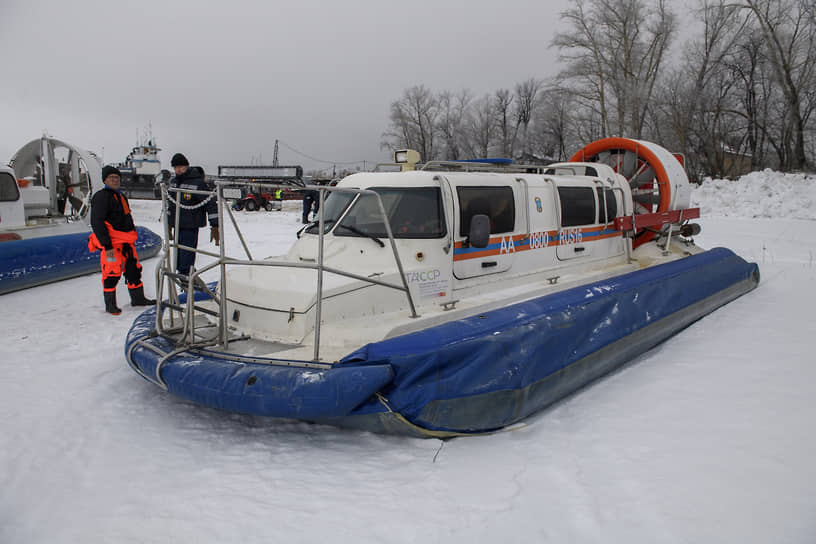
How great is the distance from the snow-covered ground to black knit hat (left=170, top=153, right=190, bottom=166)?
2.54 metres

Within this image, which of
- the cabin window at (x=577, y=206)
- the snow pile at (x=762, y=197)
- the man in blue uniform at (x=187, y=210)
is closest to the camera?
the cabin window at (x=577, y=206)

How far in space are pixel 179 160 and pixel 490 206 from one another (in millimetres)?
3909

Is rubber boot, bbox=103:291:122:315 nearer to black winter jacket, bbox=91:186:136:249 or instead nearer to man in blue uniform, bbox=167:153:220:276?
black winter jacket, bbox=91:186:136:249

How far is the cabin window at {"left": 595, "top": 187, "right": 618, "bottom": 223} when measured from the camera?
552 cm

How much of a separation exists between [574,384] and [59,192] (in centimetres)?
1111

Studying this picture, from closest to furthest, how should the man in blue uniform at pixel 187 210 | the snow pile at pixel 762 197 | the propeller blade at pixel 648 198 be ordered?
1. the man in blue uniform at pixel 187 210
2. the propeller blade at pixel 648 198
3. the snow pile at pixel 762 197

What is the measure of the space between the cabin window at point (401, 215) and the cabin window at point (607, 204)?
252cm

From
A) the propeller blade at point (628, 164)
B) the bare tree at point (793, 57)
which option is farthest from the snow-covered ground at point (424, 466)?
the bare tree at point (793, 57)

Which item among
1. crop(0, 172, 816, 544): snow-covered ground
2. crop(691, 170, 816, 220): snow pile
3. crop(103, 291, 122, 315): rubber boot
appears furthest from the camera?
crop(691, 170, 816, 220): snow pile

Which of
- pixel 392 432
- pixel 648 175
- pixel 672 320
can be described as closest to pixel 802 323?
pixel 672 320

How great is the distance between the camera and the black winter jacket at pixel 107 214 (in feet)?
17.1

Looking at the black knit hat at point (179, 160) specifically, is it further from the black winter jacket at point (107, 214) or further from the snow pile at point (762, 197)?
the snow pile at point (762, 197)

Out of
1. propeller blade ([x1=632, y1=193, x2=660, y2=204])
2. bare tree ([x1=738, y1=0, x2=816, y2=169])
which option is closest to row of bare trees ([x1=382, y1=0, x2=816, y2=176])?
bare tree ([x1=738, y1=0, x2=816, y2=169])

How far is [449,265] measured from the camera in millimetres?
3891
